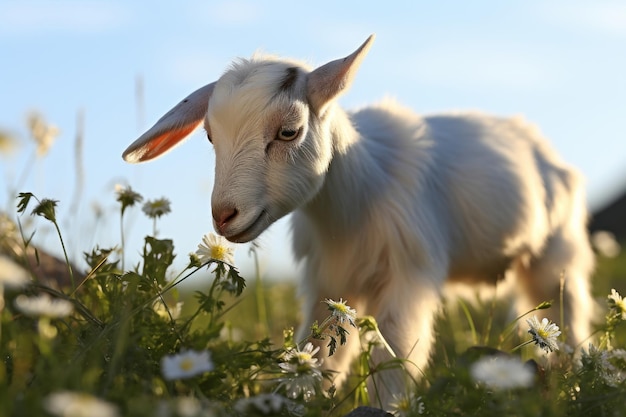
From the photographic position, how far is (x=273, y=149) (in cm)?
329

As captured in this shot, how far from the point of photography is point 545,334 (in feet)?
8.02

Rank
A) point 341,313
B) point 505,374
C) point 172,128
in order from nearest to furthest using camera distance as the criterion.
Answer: point 505,374
point 341,313
point 172,128

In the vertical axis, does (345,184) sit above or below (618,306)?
above

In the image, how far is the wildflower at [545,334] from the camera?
7.88ft

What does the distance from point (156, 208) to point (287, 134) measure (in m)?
0.57

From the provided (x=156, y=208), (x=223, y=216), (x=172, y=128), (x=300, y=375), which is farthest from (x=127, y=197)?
(x=300, y=375)

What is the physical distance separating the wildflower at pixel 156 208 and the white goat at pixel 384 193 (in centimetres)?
22

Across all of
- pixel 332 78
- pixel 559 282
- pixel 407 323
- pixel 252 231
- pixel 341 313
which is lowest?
pixel 559 282

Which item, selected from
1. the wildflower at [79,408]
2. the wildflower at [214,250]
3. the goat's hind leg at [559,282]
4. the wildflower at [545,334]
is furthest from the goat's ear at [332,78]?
the wildflower at [79,408]

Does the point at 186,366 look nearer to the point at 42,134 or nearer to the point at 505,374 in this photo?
the point at 505,374

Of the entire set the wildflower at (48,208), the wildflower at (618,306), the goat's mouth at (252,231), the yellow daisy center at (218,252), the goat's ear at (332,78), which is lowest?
the wildflower at (618,306)

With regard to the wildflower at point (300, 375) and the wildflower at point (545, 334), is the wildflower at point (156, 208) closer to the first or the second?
the wildflower at point (300, 375)

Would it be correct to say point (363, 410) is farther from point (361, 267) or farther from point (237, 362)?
point (361, 267)

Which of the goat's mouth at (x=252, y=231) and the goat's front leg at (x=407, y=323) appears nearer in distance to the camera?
the goat's mouth at (x=252, y=231)
